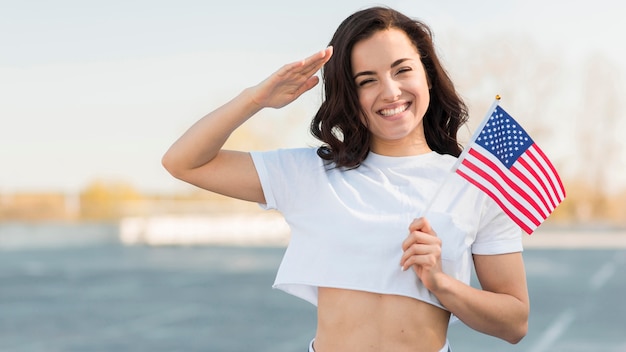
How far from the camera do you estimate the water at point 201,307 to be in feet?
35.0

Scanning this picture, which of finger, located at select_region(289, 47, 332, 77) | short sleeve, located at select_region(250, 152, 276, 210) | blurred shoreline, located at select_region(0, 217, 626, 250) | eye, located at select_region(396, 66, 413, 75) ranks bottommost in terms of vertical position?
blurred shoreline, located at select_region(0, 217, 626, 250)

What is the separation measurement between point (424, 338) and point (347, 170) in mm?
512

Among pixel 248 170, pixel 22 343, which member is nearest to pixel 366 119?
pixel 248 170

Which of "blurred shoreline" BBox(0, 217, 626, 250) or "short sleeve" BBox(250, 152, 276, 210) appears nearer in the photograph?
"short sleeve" BBox(250, 152, 276, 210)

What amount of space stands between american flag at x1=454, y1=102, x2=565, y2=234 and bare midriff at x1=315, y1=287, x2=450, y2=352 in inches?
16.2

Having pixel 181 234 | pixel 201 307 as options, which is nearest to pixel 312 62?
pixel 201 307

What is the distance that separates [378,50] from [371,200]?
1.34ft

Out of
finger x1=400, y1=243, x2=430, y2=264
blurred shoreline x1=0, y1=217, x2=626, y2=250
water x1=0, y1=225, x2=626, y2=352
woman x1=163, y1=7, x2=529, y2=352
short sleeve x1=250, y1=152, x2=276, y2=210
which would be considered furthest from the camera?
blurred shoreline x1=0, y1=217, x2=626, y2=250

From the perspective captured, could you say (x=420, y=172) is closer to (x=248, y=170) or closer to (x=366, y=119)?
(x=366, y=119)

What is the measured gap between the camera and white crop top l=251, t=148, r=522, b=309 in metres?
2.86

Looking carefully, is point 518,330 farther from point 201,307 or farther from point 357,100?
point 201,307

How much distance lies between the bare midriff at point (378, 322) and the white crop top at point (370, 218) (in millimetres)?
37

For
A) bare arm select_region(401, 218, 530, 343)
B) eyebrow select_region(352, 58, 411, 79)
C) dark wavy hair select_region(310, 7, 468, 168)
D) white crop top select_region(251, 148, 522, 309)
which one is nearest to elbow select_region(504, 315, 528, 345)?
bare arm select_region(401, 218, 530, 343)

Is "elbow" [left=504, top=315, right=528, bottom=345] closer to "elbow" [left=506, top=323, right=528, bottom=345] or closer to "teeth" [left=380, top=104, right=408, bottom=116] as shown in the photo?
"elbow" [left=506, top=323, right=528, bottom=345]
